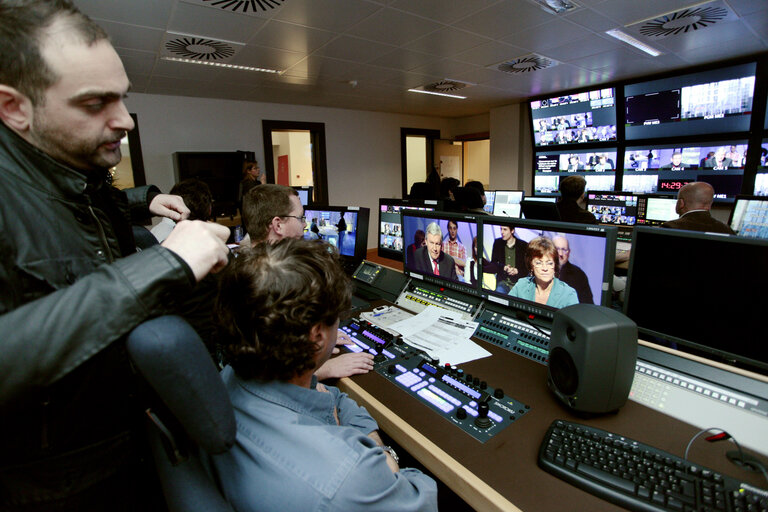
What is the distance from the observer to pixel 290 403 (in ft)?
2.54

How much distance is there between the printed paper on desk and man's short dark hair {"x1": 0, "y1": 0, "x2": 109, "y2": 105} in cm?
129

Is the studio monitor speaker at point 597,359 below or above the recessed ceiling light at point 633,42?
A: below

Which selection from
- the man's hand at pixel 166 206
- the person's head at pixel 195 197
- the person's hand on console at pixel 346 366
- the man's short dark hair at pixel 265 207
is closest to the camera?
the man's hand at pixel 166 206

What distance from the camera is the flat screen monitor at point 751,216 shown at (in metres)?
2.69

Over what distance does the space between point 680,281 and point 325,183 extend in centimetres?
625

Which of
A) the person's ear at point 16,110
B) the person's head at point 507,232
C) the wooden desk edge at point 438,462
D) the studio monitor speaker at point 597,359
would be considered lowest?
the wooden desk edge at point 438,462

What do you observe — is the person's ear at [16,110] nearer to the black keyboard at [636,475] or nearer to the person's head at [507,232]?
the black keyboard at [636,475]

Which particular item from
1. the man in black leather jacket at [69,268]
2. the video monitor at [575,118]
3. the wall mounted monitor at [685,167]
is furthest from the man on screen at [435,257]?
the video monitor at [575,118]

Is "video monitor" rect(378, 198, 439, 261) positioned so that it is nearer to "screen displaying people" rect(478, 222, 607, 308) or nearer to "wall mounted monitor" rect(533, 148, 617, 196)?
"screen displaying people" rect(478, 222, 607, 308)

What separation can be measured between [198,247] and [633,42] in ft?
15.6

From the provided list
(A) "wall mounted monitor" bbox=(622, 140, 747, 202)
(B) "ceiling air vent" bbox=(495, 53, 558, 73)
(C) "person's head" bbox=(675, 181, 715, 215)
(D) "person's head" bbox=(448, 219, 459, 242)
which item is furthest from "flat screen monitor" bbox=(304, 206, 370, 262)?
(A) "wall mounted monitor" bbox=(622, 140, 747, 202)

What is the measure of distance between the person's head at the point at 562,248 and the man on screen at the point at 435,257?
1.73ft

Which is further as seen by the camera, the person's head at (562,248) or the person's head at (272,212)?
the person's head at (272,212)

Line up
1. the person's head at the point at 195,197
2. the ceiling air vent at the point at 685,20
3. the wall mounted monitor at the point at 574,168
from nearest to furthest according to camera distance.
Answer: the person's head at the point at 195,197 → the ceiling air vent at the point at 685,20 → the wall mounted monitor at the point at 574,168
